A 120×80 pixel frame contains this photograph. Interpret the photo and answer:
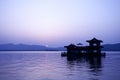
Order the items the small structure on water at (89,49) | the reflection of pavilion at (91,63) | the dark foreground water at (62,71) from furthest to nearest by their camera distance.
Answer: the small structure on water at (89,49) < the reflection of pavilion at (91,63) < the dark foreground water at (62,71)

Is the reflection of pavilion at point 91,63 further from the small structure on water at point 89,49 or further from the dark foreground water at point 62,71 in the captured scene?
the small structure on water at point 89,49

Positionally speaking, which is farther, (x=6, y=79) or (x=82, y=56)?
(x=82, y=56)

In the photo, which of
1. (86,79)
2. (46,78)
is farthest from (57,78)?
(86,79)

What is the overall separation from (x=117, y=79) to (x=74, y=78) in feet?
18.7

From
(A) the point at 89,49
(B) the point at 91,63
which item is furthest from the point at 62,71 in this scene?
(A) the point at 89,49

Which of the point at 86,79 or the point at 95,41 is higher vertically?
the point at 95,41

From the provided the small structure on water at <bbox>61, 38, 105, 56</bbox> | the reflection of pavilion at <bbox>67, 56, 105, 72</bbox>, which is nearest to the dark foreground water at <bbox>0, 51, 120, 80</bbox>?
the reflection of pavilion at <bbox>67, 56, 105, 72</bbox>

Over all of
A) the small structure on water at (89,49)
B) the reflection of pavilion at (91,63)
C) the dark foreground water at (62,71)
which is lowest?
the dark foreground water at (62,71)

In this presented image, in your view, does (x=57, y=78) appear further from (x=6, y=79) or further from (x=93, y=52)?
(x=93, y=52)

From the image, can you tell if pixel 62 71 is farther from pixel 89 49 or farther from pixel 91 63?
pixel 89 49

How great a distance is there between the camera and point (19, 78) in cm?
3397

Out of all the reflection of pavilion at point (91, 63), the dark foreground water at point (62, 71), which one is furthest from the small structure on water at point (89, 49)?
the dark foreground water at point (62, 71)

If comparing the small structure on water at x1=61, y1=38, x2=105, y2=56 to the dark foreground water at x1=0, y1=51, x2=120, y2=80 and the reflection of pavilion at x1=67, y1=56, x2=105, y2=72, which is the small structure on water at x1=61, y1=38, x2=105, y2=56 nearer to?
the reflection of pavilion at x1=67, y1=56, x2=105, y2=72

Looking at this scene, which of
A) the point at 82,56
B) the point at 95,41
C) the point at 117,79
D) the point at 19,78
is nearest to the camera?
the point at 117,79
